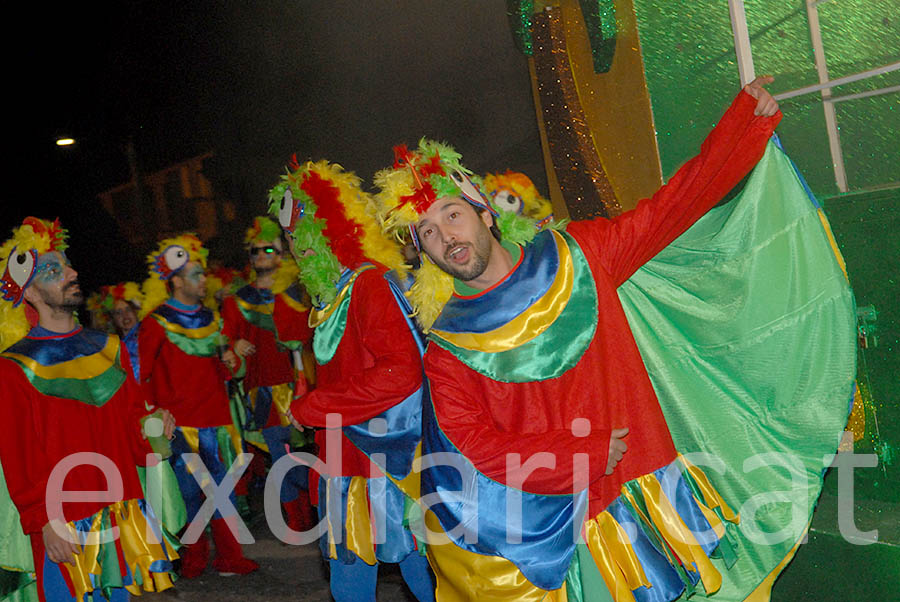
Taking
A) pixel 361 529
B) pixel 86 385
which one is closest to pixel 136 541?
pixel 86 385

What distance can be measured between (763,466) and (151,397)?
4.44 m

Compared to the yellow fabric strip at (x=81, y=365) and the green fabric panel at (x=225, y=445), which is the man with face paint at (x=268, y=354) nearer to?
the green fabric panel at (x=225, y=445)

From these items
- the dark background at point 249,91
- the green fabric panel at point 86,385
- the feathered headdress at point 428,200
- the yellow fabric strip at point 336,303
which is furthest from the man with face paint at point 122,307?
the feathered headdress at point 428,200

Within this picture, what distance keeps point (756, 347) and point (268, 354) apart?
5044 mm

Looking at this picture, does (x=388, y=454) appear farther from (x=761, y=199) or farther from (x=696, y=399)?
(x=761, y=199)

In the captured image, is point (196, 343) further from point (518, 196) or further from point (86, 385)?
point (518, 196)

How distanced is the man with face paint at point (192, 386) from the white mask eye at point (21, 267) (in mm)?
1656

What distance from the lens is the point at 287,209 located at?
14.7 feet

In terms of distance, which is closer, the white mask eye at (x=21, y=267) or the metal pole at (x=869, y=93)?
the metal pole at (x=869, y=93)

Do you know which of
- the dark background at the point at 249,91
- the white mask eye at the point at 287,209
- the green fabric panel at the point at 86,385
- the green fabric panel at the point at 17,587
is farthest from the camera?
the dark background at the point at 249,91

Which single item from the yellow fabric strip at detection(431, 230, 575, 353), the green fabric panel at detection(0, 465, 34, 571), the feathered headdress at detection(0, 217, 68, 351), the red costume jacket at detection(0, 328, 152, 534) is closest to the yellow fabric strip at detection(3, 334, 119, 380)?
the red costume jacket at detection(0, 328, 152, 534)

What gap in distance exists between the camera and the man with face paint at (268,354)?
22.6 feet

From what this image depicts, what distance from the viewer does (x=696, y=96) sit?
408 cm

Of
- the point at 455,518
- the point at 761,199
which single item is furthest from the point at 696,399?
the point at 455,518
